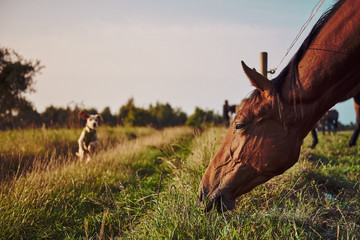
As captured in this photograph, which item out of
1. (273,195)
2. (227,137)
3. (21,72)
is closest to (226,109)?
(273,195)

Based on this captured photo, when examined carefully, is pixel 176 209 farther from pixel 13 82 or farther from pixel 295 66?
pixel 13 82

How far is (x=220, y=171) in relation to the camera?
78.7 inches

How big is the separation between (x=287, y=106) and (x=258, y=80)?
29 cm

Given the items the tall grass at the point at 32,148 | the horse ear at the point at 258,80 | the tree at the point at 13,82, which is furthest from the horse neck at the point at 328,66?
the tree at the point at 13,82

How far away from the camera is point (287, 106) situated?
72.2 inches

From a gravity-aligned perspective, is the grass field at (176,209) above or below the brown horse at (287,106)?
below

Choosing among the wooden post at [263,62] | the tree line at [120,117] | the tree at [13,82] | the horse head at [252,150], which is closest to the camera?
the horse head at [252,150]

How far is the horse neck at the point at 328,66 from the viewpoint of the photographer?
1.74m

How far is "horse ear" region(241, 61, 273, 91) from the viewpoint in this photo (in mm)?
1796

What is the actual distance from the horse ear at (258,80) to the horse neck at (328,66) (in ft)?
0.40

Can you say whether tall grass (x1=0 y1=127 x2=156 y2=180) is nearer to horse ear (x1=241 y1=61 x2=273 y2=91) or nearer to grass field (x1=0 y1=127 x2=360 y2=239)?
grass field (x1=0 y1=127 x2=360 y2=239)

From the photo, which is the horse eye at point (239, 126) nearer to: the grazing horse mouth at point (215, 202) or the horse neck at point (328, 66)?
the horse neck at point (328, 66)

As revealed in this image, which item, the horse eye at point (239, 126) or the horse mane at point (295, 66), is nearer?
the horse mane at point (295, 66)

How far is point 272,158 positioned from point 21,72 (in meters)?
21.8
